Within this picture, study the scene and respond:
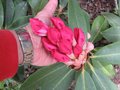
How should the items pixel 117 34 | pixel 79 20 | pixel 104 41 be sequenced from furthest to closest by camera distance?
pixel 104 41, pixel 117 34, pixel 79 20

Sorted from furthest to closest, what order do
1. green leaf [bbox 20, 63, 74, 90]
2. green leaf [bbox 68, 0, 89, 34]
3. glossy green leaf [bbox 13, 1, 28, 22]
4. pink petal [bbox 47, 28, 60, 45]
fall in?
glossy green leaf [bbox 13, 1, 28, 22], green leaf [bbox 20, 63, 74, 90], green leaf [bbox 68, 0, 89, 34], pink petal [bbox 47, 28, 60, 45]

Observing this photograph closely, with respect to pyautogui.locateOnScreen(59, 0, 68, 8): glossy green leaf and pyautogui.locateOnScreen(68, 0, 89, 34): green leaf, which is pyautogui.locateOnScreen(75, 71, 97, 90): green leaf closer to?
pyautogui.locateOnScreen(68, 0, 89, 34): green leaf

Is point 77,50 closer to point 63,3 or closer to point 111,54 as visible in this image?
point 111,54

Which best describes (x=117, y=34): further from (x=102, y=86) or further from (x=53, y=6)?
(x=53, y=6)

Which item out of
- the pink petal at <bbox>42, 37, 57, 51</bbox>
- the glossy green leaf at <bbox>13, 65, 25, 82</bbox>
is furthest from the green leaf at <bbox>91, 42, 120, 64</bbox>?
the glossy green leaf at <bbox>13, 65, 25, 82</bbox>

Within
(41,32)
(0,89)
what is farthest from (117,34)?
(0,89)

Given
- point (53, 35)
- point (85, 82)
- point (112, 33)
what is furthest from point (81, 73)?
point (53, 35)

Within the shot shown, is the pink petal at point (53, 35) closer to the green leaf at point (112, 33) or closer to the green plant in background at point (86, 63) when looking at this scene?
the green plant in background at point (86, 63)
